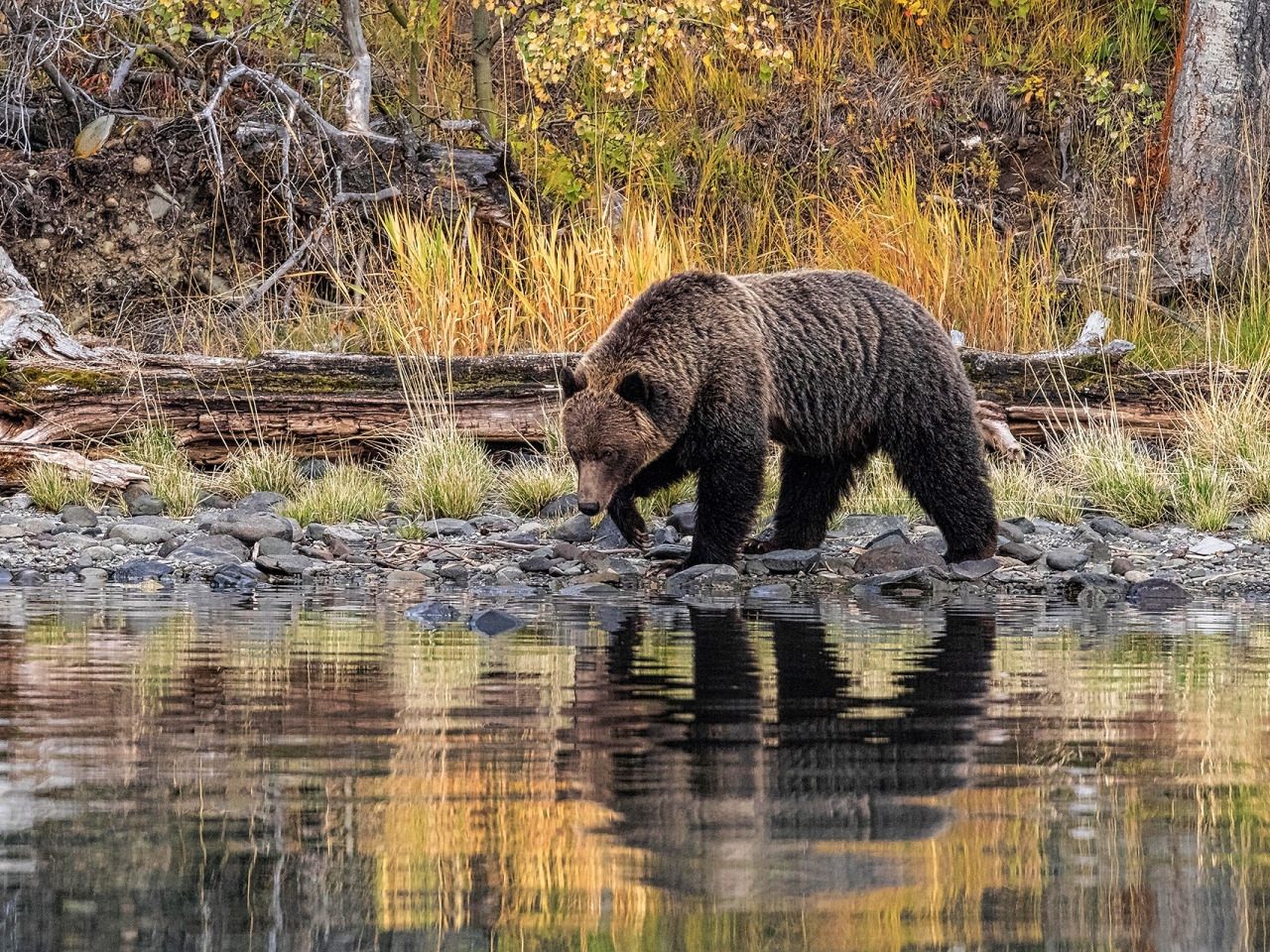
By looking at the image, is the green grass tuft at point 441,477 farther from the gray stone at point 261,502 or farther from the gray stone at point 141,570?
the gray stone at point 141,570

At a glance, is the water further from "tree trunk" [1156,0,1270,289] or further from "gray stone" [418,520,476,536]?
"tree trunk" [1156,0,1270,289]

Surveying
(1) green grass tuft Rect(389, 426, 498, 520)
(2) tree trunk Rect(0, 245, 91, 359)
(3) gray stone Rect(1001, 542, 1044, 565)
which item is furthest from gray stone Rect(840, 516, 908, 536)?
(2) tree trunk Rect(0, 245, 91, 359)

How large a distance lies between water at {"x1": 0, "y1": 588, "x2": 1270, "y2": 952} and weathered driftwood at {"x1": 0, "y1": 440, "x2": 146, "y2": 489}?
4.41 metres

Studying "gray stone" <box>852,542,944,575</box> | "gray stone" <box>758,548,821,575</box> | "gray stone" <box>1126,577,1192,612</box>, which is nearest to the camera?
"gray stone" <box>1126,577,1192,612</box>

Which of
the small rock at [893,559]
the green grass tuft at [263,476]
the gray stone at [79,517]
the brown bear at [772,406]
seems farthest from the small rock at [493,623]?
the green grass tuft at [263,476]

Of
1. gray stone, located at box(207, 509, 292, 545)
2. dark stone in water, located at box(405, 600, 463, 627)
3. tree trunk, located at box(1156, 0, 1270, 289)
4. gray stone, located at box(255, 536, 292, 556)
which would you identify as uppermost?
tree trunk, located at box(1156, 0, 1270, 289)

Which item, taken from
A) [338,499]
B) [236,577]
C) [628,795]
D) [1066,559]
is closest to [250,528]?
[236,577]

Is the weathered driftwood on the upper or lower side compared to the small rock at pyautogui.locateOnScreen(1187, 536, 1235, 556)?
upper

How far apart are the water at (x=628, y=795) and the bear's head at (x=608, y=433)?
7.43 feet

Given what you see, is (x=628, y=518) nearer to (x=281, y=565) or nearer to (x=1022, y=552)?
(x=281, y=565)

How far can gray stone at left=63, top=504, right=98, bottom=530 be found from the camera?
8516 mm

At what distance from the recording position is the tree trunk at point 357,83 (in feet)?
41.7

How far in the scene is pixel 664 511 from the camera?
9.55 meters

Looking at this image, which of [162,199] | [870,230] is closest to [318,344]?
[162,199]
